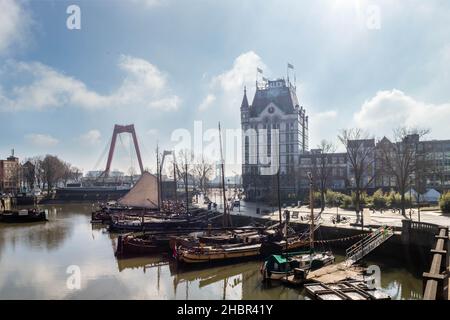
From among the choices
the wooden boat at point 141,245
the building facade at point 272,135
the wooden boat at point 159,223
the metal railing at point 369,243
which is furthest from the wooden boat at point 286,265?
the building facade at point 272,135

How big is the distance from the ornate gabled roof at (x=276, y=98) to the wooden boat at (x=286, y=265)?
2425 inches

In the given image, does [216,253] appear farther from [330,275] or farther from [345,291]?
[345,291]

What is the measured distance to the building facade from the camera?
77.9 meters

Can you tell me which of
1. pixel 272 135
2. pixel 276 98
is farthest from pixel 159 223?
pixel 276 98

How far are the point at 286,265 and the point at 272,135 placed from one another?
203 ft

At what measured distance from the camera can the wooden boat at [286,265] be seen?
21.3 m

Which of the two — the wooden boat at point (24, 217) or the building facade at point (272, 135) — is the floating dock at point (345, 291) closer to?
the wooden boat at point (24, 217)

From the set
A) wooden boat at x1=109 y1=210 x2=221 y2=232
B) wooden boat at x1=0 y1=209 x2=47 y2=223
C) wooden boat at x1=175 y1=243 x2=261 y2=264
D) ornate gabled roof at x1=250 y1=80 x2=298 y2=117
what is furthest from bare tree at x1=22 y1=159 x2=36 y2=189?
wooden boat at x1=175 y1=243 x2=261 y2=264

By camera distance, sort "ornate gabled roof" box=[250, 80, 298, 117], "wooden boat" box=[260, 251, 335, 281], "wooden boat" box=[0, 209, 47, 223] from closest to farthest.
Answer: "wooden boat" box=[260, 251, 335, 281] → "wooden boat" box=[0, 209, 47, 223] → "ornate gabled roof" box=[250, 80, 298, 117]

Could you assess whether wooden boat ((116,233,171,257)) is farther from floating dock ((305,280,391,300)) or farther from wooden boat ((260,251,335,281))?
floating dock ((305,280,391,300))

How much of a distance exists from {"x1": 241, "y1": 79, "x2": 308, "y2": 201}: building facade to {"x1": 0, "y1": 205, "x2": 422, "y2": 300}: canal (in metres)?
49.2

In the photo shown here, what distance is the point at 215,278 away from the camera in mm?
23688

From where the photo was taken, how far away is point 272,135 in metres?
81.8
